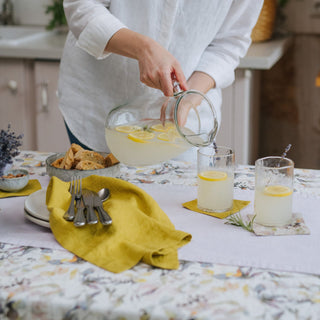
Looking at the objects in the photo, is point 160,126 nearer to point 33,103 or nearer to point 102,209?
point 102,209

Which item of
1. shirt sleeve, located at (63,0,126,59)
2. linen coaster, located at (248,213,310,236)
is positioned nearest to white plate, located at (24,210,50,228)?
linen coaster, located at (248,213,310,236)

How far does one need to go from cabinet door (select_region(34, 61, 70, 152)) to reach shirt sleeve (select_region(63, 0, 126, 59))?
1.01 m

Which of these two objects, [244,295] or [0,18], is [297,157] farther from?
[244,295]

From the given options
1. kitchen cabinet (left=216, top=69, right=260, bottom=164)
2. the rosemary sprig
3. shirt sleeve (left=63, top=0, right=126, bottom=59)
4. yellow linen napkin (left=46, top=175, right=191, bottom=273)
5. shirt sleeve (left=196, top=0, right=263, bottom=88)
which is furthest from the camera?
kitchen cabinet (left=216, top=69, right=260, bottom=164)

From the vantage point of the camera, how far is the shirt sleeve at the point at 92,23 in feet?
4.08

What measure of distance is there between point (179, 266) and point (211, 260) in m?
0.06

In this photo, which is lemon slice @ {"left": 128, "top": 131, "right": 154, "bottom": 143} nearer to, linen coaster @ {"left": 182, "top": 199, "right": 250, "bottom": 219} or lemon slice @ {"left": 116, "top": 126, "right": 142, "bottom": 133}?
lemon slice @ {"left": 116, "top": 126, "right": 142, "bottom": 133}

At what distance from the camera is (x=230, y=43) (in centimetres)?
149

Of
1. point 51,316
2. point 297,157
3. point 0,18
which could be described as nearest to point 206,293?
point 51,316

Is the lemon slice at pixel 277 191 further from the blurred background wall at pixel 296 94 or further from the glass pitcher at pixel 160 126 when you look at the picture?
the blurred background wall at pixel 296 94

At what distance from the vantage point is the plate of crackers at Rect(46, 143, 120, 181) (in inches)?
44.8

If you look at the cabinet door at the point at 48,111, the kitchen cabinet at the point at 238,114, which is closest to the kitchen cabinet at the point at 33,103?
the cabinet door at the point at 48,111

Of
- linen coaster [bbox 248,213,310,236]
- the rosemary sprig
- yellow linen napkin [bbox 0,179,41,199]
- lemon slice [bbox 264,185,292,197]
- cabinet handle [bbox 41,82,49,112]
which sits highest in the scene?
cabinet handle [bbox 41,82,49,112]

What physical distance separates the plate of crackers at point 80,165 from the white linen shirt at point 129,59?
0.28 metres
